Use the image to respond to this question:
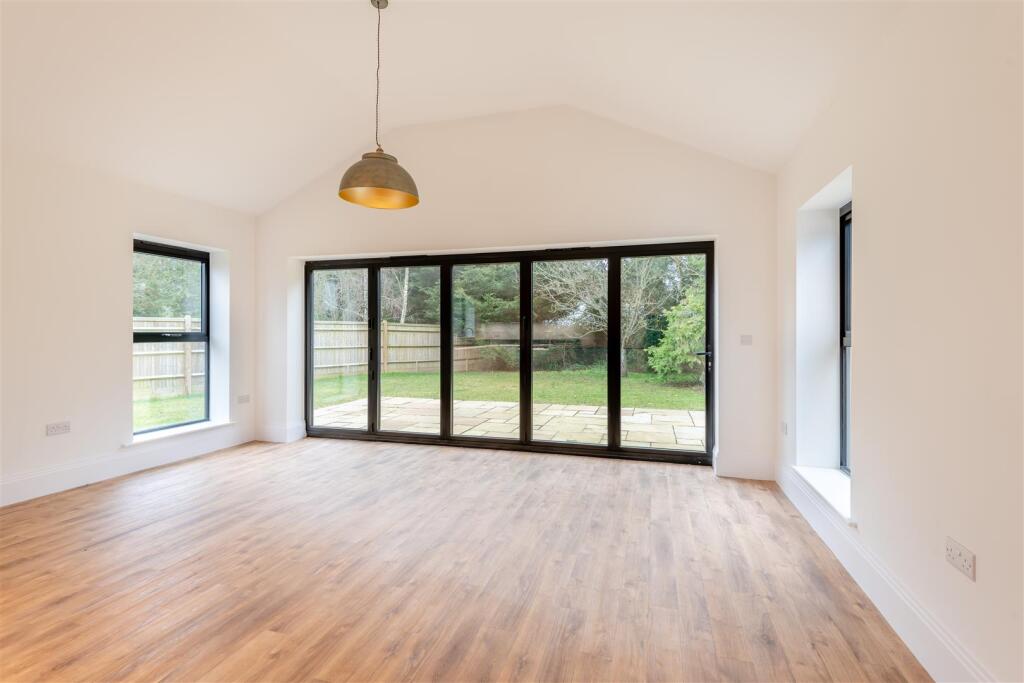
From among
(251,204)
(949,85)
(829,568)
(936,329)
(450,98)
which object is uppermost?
(450,98)

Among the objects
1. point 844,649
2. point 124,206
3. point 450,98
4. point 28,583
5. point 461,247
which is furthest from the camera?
point 461,247

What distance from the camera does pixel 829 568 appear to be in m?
2.68

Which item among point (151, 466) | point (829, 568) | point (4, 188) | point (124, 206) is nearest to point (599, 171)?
point (829, 568)

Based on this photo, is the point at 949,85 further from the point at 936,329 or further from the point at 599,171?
the point at 599,171

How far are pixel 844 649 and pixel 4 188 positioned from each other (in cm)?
582

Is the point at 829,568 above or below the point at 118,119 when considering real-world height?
below

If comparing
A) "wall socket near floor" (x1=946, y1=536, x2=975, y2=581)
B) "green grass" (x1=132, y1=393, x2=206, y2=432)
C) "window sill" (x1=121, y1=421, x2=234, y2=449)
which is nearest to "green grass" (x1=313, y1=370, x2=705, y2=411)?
"window sill" (x1=121, y1=421, x2=234, y2=449)

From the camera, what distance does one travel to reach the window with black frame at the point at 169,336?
4.73m

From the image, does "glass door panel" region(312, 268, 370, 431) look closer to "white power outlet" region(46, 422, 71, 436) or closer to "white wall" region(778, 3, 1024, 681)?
"white power outlet" region(46, 422, 71, 436)

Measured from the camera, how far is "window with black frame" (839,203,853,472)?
3.58 meters

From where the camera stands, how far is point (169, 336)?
5.03 metres

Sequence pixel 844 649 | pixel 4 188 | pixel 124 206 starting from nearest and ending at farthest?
pixel 844 649, pixel 4 188, pixel 124 206

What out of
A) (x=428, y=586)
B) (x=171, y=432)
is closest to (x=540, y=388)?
(x=428, y=586)

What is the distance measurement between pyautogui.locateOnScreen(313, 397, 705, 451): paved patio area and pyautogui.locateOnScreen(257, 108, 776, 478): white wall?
421 millimetres
